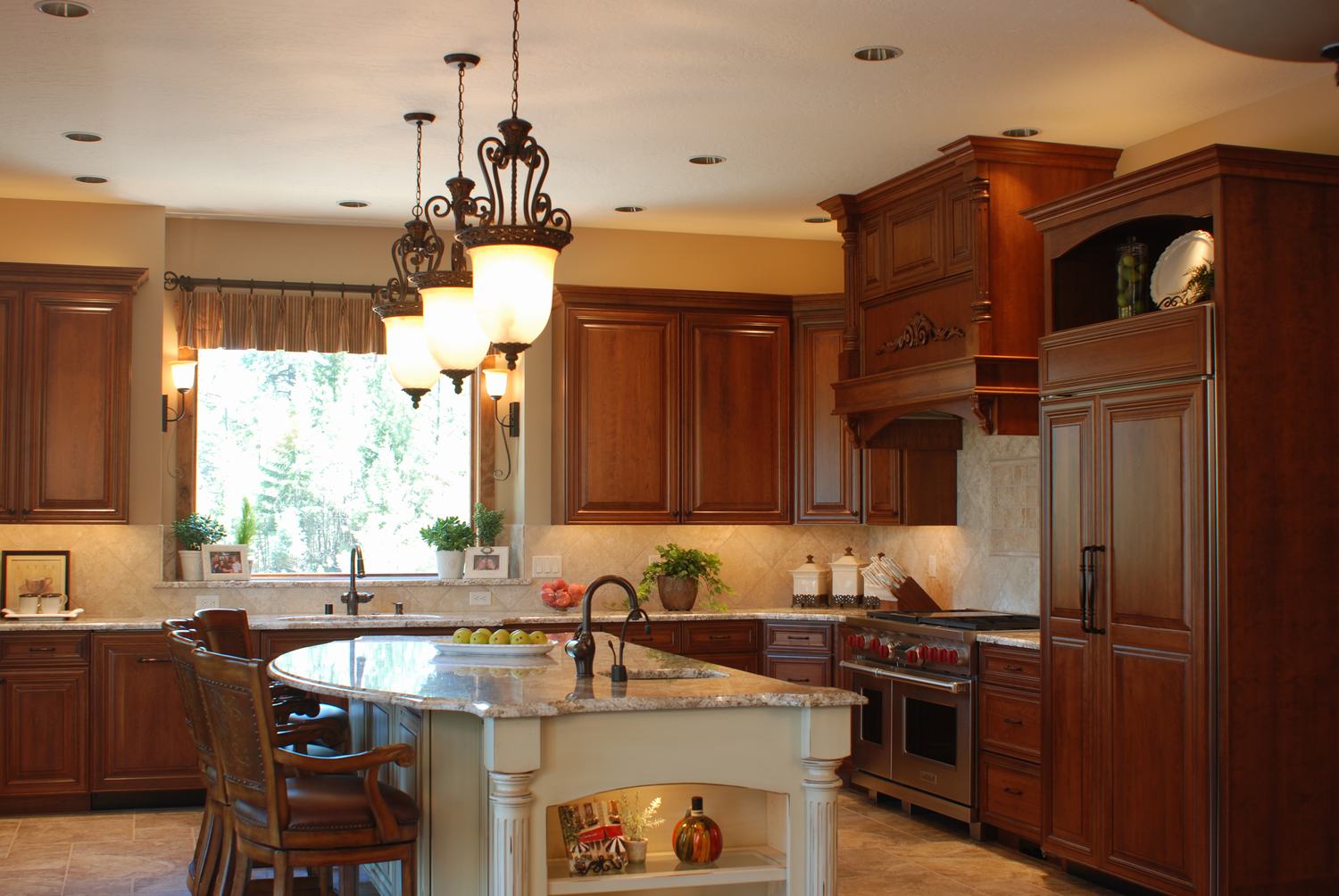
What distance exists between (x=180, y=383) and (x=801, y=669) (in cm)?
357

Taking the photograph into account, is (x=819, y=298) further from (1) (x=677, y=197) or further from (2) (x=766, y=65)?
(2) (x=766, y=65)

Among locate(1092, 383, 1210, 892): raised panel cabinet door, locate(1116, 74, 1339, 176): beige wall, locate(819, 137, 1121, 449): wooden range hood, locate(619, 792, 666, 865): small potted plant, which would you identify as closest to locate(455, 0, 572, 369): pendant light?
locate(619, 792, 666, 865): small potted plant

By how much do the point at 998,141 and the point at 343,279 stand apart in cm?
365

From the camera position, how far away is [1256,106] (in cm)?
521

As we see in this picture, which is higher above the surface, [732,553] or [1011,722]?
[732,553]

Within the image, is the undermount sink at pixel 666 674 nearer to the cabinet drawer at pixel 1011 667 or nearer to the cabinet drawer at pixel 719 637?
the cabinet drawer at pixel 1011 667

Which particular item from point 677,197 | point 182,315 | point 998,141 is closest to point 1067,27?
point 998,141

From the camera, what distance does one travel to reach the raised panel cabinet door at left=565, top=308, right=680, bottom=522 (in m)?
7.36

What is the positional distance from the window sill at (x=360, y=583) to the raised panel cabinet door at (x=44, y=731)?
0.75m

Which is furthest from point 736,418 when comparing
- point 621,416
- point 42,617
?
point 42,617

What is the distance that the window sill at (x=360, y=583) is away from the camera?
699 centimetres

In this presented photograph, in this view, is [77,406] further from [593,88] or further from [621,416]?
[593,88]

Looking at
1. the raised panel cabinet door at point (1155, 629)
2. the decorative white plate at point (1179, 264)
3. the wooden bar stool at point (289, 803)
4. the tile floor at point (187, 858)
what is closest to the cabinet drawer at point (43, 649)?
the tile floor at point (187, 858)

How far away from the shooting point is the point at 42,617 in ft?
21.5
